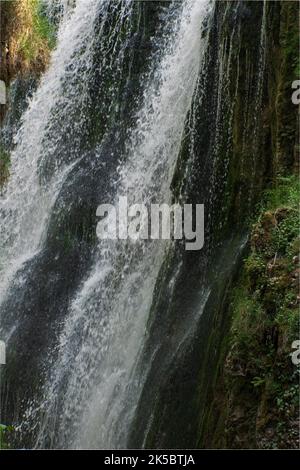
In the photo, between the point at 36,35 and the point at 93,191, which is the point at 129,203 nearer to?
the point at 93,191

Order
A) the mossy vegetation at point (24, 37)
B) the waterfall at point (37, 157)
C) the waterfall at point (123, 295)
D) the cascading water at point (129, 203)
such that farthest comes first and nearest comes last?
1. the mossy vegetation at point (24, 37)
2. the waterfall at point (37, 157)
3. the waterfall at point (123, 295)
4. the cascading water at point (129, 203)

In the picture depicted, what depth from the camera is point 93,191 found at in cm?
966

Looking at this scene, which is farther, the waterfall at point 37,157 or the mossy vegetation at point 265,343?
the waterfall at point 37,157

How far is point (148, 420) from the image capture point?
6.29m

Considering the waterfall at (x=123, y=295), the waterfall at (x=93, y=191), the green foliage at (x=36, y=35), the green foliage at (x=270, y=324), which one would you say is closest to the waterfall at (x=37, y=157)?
the waterfall at (x=93, y=191)

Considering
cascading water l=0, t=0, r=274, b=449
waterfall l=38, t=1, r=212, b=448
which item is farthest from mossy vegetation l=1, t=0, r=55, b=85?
waterfall l=38, t=1, r=212, b=448

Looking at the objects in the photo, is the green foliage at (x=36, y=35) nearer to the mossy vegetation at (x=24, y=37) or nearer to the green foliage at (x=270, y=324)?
the mossy vegetation at (x=24, y=37)

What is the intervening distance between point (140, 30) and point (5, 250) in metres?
4.34

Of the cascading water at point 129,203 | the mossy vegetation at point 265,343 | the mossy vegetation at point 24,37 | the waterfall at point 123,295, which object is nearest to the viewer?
the mossy vegetation at point 265,343

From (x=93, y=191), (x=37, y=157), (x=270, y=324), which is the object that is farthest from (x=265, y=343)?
(x=37, y=157)

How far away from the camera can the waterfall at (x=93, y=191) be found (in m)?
→ 7.41

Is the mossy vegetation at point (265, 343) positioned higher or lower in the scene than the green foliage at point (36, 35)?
lower

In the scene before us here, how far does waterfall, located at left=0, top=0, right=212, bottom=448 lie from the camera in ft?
24.3
